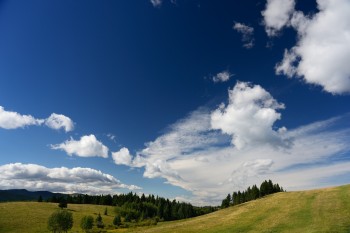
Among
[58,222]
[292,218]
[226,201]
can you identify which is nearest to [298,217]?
[292,218]

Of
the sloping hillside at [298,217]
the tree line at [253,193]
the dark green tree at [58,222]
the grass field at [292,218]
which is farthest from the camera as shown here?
the tree line at [253,193]

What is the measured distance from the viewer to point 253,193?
470 ft

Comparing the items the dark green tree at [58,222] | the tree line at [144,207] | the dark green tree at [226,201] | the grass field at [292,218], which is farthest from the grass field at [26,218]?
the dark green tree at [226,201]

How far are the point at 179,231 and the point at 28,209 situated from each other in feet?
298

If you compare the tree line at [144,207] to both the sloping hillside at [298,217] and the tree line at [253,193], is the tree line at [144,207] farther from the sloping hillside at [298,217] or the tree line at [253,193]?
the sloping hillside at [298,217]

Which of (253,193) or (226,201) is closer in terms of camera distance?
(253,193)

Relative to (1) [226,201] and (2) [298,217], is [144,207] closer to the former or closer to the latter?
(1) [226,201]

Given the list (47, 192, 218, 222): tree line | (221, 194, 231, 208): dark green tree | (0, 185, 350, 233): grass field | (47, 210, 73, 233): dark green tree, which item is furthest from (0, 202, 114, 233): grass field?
(221, 194, 231, 208): dark green tree

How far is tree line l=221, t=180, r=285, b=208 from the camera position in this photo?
137 meters

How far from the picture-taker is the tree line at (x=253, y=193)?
451 ft

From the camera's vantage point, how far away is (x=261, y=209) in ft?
251

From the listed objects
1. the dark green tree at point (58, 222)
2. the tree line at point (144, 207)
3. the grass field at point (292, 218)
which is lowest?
the dark green tree at point (58, 222)

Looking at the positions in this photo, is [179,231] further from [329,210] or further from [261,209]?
[329,210]

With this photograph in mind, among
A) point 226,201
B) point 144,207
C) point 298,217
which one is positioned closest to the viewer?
point 298,217
